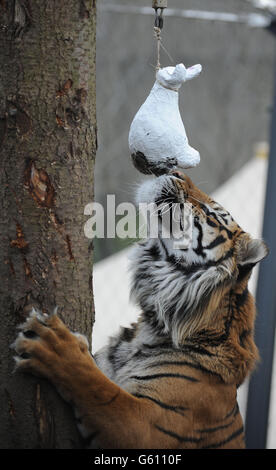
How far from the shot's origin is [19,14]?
134cm

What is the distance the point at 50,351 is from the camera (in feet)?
4.65

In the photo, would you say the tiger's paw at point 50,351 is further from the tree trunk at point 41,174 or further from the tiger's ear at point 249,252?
the tiger's ear at point 249,252

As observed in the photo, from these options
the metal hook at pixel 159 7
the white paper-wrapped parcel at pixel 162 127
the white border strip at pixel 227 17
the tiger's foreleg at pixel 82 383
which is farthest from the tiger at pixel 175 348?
the white border strip at pixel 227 17

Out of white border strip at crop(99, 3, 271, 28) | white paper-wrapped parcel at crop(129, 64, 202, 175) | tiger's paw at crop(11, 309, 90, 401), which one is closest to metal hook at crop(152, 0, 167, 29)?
white paper-wrapped parcel at crop(129, 64, 202, 175)

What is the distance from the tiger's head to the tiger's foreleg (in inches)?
13.4

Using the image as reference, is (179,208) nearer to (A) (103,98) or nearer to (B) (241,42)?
(A) (103,98)

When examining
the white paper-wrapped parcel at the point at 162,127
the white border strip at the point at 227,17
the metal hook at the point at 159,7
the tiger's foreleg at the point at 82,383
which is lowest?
the tiger's foreleg at the point at 82,383

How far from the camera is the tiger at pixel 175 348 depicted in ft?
4.87

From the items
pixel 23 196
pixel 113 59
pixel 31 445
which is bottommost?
pixel 31 445

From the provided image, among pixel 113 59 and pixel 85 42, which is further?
pixel 113 59

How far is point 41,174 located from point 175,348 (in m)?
0.73

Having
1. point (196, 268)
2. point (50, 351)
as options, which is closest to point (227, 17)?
point (196, 268)
